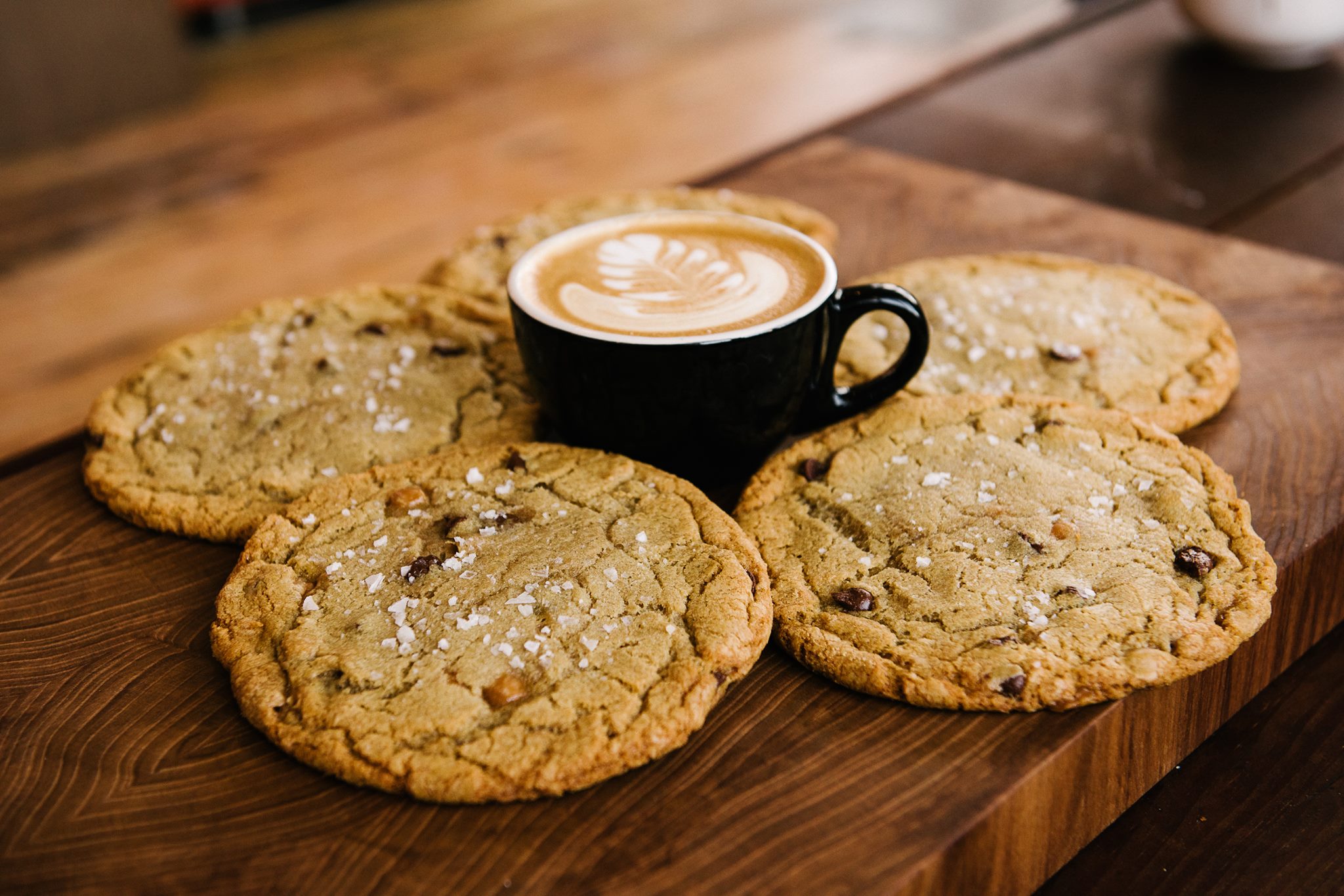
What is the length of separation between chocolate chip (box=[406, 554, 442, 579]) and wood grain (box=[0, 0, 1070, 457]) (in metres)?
1.64

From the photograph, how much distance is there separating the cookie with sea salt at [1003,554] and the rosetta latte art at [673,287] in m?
0.14

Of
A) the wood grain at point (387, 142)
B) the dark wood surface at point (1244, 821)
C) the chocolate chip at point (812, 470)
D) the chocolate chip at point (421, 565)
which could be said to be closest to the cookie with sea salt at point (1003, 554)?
the chocolate chip at point (812, 470)

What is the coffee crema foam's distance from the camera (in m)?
1.01

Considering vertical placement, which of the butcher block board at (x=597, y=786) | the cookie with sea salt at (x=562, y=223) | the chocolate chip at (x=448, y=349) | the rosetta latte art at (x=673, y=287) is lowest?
the butcher block board at (x=597, y=786)

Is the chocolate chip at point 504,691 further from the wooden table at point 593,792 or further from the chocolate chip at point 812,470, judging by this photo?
the chocolate chip at point 812,470

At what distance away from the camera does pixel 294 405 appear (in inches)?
45.5

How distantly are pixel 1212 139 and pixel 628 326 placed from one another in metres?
1.21

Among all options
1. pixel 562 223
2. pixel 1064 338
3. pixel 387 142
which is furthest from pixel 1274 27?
pixel 387 142

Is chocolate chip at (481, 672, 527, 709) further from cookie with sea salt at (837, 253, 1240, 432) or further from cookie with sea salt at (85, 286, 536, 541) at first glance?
cookie with sea salt at (837, 253, 1240, 432)

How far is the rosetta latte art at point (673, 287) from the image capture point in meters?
1.01

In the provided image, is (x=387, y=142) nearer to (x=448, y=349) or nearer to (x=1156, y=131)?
(x=1156, y=131)

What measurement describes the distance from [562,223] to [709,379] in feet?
1.90

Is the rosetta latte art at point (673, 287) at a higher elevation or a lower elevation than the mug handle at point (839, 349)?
higher

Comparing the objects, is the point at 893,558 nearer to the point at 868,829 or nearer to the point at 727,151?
the point at 868,829
